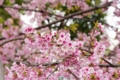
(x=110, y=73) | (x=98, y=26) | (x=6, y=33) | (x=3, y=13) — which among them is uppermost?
(x=3, y=13)

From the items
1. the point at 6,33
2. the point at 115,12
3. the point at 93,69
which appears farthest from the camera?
the point at 115,12

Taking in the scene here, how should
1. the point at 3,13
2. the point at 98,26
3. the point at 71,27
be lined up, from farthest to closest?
1. the point at 3,13
2. the point at 71,27
3. the point at 98,26

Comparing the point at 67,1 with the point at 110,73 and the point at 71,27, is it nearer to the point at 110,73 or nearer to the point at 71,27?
the point at 71,27

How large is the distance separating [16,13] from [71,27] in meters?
1.07

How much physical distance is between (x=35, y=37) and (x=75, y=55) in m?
0.38

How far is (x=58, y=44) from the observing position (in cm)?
279

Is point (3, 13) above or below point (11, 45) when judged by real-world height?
above

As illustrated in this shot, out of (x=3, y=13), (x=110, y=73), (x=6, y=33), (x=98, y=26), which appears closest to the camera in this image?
(x=98, y=26)

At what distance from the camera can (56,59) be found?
2.99 meters

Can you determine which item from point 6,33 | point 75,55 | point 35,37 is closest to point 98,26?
point 75,55

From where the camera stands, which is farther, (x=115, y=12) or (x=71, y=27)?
(x=71, y=27)

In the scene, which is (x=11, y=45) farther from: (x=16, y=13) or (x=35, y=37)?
(x=35, y=37)

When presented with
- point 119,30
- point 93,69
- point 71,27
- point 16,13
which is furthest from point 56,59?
point 16,13

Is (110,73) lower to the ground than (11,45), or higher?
lower
